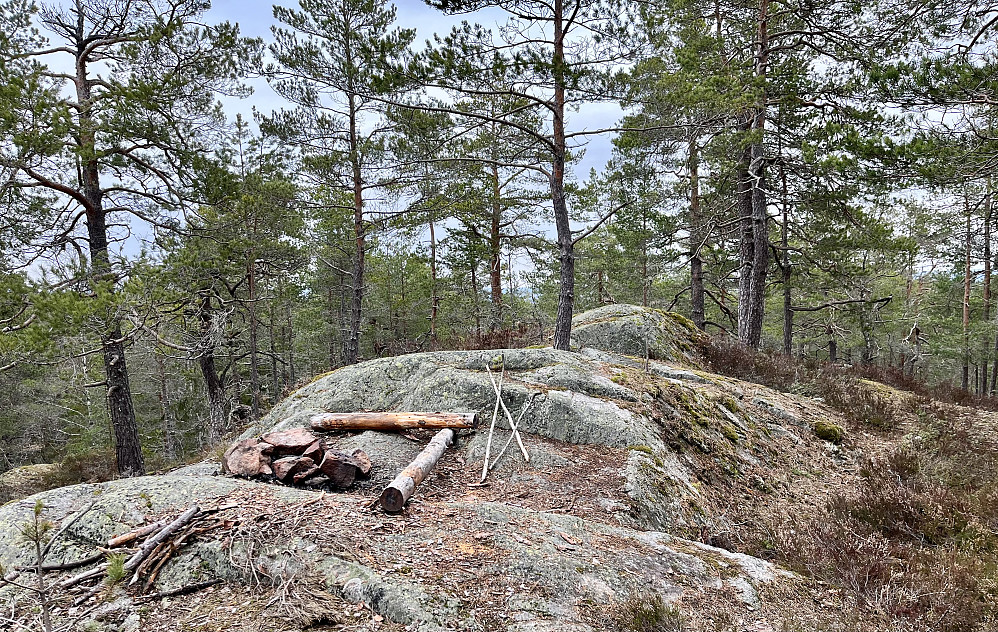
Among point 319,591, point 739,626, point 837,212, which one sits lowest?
point 739,626

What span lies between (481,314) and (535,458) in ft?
47.1

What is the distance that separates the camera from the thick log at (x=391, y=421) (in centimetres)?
597

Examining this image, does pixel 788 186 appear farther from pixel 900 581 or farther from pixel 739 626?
pixel 739 626

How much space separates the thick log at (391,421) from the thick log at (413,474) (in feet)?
0.57

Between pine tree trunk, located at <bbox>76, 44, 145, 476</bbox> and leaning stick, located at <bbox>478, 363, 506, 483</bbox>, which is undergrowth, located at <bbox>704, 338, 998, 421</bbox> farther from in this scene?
pine tree trunk, located at <bbox>76, 44, 145, 476</bbox>

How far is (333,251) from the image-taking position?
49.5 feet

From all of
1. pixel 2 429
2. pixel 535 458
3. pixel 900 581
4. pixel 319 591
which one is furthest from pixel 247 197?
pixel 2 429

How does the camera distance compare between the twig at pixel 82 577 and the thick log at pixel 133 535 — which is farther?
the thick log at pixel 133 535

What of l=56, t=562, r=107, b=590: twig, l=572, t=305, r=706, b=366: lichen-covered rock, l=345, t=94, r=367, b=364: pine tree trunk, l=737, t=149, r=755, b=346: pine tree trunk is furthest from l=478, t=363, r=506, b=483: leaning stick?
l=737, t=149, r=755, b=346: pine tree trunk

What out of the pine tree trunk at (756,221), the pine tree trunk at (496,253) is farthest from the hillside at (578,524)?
the pine tree trunk at (496,253)

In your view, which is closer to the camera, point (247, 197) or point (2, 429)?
point (247, 197)

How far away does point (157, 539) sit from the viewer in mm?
3152

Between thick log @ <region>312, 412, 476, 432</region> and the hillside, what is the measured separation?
178mm

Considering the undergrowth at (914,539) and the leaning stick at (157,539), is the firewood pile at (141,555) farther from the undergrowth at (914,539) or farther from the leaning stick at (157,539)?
the undergrowth at (914,539)
